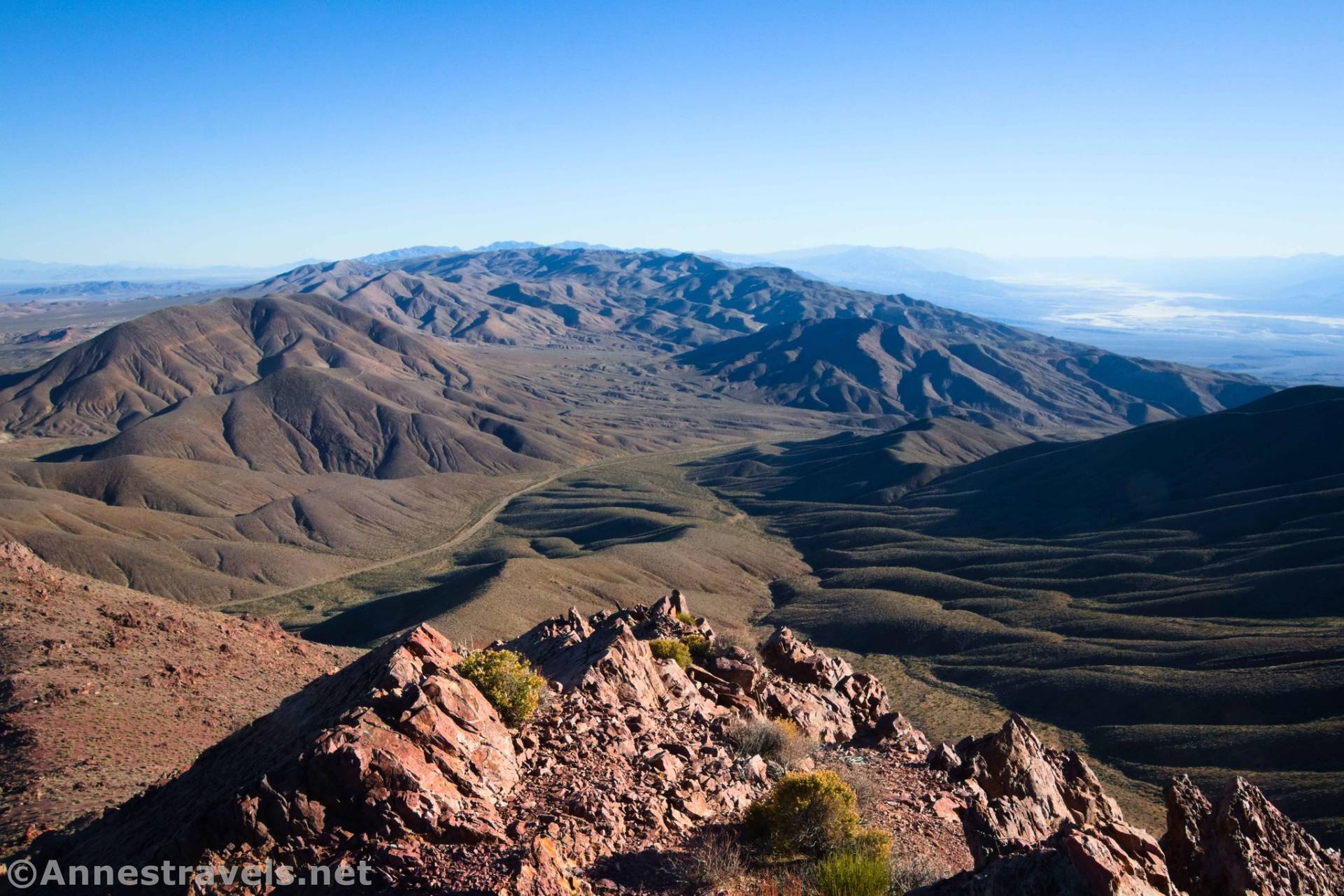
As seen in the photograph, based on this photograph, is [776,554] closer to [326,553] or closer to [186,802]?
[326,553]

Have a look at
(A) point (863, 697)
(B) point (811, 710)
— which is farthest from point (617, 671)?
(A) point (863, 697)

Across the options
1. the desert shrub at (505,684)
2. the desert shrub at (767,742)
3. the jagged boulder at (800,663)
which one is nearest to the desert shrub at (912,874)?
the desert shrub at (767,742)

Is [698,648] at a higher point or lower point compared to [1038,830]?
lower

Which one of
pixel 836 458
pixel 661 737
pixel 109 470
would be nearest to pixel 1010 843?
pixel 661 737

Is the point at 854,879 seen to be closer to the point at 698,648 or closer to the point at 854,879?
the point at 854,879

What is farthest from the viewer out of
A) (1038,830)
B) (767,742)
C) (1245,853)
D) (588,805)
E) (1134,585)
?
(1134,585)

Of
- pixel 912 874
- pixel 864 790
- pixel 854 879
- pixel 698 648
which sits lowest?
pixel 698 648
